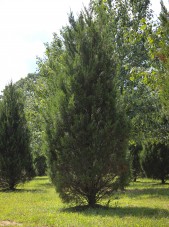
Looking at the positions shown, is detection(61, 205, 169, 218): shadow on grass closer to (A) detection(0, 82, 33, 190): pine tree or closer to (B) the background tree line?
(B) the background tree line

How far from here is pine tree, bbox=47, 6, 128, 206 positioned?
10969 mm

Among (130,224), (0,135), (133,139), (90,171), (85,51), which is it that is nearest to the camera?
(130,224)

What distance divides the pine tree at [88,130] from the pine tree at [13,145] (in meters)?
10.5

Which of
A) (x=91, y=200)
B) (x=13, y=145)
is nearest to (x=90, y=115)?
(x=91, y=200)

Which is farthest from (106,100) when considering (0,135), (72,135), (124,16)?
(0,135)

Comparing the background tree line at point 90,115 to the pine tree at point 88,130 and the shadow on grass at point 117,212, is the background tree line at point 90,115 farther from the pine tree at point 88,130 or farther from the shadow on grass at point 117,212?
the shadow on grass at point 117,212

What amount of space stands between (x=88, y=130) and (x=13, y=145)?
11.5 meters

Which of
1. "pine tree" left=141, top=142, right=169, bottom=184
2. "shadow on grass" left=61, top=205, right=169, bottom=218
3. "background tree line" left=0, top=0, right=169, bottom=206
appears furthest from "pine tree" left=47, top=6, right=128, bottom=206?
"pine tree" left=141, top=142, right=169, bottom=184

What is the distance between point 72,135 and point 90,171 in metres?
1.39

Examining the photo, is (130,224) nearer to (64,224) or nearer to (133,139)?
(64,224)

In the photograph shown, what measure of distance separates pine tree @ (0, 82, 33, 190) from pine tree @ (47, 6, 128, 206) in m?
10.5

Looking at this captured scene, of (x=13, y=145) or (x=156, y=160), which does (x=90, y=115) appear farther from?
(x=156, y=160)

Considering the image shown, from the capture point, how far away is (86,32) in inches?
475

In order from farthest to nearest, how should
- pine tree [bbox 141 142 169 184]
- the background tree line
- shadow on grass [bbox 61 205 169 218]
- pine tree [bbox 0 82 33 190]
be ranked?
1. pine tree [bbox 141 142 169 184]
2. pine tree [bbox 0 82 33 190]
3. the background tree line
4. shadow on grass [bbox 61 205 169 218]
